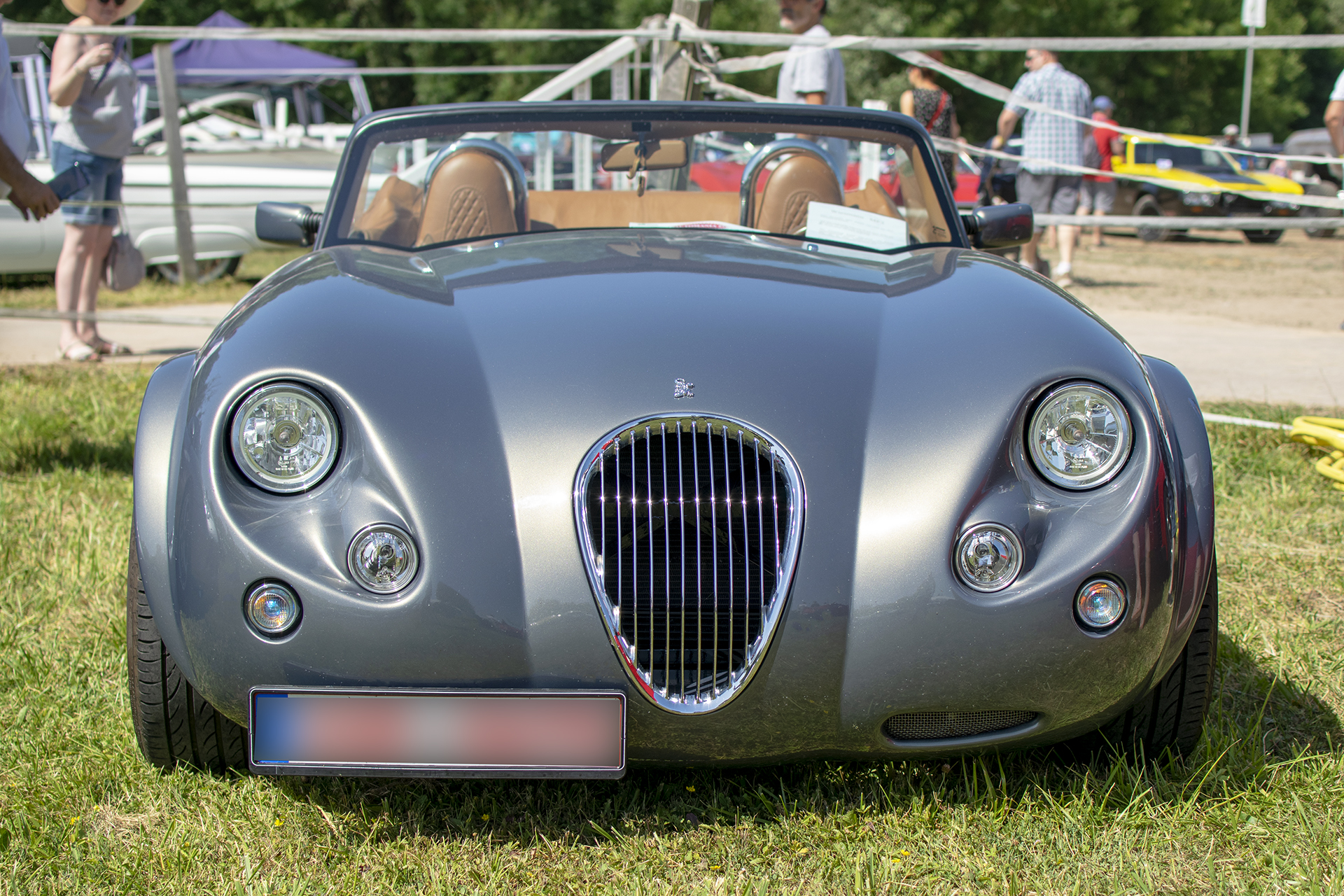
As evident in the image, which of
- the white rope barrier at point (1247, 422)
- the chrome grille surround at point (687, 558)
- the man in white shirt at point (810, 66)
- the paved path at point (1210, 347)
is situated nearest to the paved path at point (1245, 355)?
the paved path at point (1210, 347)

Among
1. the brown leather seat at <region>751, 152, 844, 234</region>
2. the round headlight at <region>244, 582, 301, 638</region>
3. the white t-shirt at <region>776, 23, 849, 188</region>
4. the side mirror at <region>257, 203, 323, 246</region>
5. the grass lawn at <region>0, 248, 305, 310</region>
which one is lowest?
the grass lawn at <region>0, 248, 305, 310</region>

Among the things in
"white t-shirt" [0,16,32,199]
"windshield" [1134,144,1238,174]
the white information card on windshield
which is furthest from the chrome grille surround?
"windshield" [1134,144,1238,174]

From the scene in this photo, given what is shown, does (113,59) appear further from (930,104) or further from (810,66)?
(930,104)

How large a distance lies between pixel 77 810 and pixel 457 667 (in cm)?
85

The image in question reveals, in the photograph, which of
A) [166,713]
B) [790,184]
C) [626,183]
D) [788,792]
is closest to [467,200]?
[626,183]

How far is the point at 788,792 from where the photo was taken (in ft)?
6.73

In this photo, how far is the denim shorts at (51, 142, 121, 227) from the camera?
5.86m

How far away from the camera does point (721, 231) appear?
8.98 feet

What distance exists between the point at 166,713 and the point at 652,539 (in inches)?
37.3

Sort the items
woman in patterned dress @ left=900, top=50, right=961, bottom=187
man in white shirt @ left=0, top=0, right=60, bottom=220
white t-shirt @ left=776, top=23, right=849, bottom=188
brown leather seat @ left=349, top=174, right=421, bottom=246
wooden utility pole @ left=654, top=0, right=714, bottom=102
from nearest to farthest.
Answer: brown leather seat @ left=349, top=174, right=421, bottom=246 < man in white shirt @ left=0, top=0, right=60, bottom=220 < white t-shirt @ left=776, top=23, right=849, bottom=188 < wooden utility pole @ left=654, top=0, right=714, bottom=102 < woman in patterned dress @ left=900, top=50, right=961, bottom=187

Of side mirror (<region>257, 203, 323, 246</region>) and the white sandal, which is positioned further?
the white sandal

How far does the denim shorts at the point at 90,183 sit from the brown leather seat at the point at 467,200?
362cm

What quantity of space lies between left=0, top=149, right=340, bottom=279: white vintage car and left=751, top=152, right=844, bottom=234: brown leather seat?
6.31 metres

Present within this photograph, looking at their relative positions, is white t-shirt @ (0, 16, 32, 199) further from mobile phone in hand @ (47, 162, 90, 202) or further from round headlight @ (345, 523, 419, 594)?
round headlight @ (345, 523, 419, 594)
